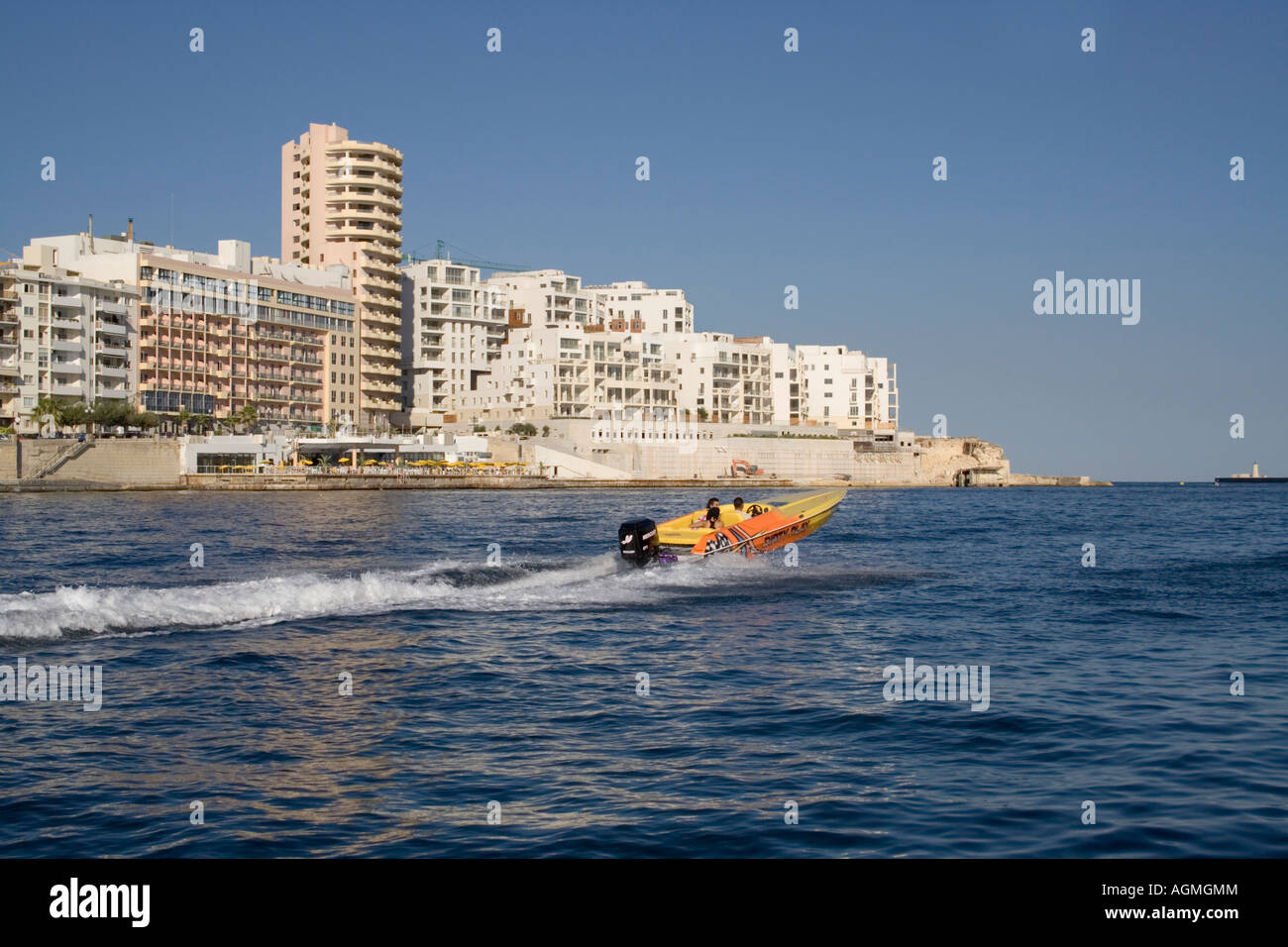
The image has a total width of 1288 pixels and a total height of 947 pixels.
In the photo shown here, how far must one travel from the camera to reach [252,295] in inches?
4870

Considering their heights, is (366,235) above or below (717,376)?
above

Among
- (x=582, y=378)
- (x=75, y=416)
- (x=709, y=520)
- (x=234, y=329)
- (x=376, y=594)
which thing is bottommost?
(x=376, y=594)

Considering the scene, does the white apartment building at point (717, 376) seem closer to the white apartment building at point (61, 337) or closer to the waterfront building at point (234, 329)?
the waterfront building at point (234, 329)

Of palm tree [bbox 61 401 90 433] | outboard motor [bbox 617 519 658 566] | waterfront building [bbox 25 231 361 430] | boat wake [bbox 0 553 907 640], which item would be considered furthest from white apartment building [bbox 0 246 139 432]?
outboard motor [bbox 617 519 658 566]

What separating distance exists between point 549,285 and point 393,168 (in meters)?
26.4

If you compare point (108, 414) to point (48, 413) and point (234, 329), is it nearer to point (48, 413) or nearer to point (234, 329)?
point (48, 413)

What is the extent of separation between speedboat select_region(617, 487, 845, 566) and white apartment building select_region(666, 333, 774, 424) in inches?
4304

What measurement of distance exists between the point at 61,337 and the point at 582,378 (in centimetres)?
5721

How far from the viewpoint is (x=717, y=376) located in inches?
6048

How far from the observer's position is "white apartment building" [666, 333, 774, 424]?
501 feet

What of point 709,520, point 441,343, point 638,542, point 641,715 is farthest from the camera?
point 441,343

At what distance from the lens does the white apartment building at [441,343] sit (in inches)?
5728

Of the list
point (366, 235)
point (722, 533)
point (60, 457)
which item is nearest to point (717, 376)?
point (366, 235)
